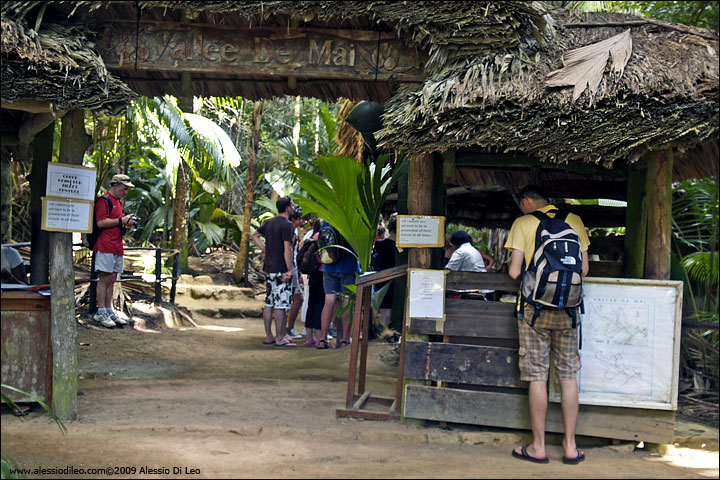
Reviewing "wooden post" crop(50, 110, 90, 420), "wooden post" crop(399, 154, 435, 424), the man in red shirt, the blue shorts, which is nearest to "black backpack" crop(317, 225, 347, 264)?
the blue shorts

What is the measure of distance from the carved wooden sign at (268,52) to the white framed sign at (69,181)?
2.74 ft

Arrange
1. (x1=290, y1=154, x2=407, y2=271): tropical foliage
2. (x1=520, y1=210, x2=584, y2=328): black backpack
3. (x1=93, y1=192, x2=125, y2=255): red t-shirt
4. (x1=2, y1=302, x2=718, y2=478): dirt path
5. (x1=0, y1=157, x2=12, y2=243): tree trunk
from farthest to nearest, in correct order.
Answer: (x1=93, y1=192, x2=125, y2=255): red t-shirt < (x1=0, y1=157, x2=12, y2=243): tree trunk < (x1=290, y1=154, x2=407, y2=271): tropical foliage < (x1=520, y1=210, x2=584, y2=328): black backpack < (x1=2, y1=302, x2=718, y2=478): dirt path

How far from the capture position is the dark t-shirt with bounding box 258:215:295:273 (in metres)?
8.35

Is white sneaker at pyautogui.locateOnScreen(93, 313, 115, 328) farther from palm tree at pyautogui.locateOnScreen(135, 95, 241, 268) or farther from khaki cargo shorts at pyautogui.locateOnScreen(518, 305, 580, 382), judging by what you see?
khaki cargo shorts at pyautogui.locateOnScreen(518, 305, 580, 382)

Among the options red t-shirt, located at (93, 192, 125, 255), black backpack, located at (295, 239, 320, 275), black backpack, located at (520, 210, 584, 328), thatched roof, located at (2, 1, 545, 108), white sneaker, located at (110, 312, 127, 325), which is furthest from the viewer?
white sneaker, located at (110, 312, 127, 325)

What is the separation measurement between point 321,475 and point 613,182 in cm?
498

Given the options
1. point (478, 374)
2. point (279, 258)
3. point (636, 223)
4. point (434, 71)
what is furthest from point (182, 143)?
point (636, 223)

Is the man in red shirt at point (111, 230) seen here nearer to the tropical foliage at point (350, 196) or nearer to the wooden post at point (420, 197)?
the tropical foliage at point (350, 196)

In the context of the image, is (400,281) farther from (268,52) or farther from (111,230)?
(111,230)

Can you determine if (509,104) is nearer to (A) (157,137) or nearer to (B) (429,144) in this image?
(B) (429,144)

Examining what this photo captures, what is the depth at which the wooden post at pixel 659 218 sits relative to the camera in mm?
5000

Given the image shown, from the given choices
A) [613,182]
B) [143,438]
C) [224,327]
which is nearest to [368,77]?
[143,438]

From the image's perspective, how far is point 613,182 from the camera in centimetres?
754

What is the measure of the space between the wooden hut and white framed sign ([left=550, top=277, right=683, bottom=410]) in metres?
0.29
